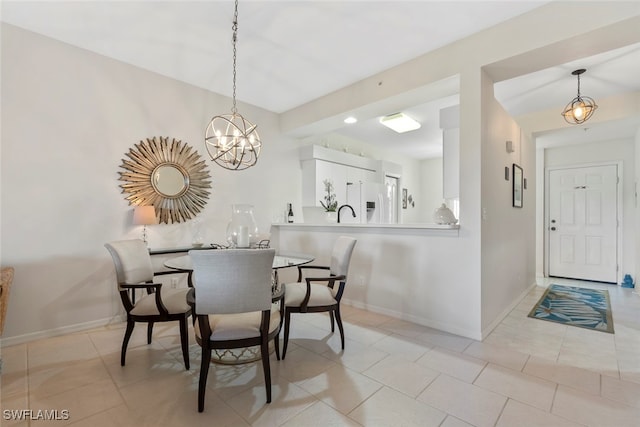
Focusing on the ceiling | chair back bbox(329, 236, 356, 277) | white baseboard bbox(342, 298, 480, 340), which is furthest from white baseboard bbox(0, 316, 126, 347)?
the ceiling

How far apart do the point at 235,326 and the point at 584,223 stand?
635 cm

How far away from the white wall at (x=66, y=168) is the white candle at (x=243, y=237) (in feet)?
4.65

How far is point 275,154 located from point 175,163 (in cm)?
158

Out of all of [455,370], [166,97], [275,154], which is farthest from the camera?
[275,154]

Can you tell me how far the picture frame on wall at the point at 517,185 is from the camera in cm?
365

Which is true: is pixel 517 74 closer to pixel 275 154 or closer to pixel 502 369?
pixel 502 369

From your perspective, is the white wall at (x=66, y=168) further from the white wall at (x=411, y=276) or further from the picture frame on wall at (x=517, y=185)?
the picture frame on wall at (x=517, y=185)

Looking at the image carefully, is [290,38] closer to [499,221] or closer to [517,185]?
[499,221]

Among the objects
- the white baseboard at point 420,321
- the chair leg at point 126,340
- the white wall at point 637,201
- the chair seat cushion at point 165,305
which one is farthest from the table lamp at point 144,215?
the white wall at point 637,201

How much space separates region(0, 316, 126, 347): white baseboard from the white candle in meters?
1.76

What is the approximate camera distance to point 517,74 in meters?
2.80

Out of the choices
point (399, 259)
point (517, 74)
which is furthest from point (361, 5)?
point (399, 259)

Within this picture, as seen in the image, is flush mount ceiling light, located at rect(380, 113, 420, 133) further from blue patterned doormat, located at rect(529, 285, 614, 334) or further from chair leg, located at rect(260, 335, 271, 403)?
chair leg, located at rect(260, 335, 271, 403)

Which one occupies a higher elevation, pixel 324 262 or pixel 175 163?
pixel 175 163
